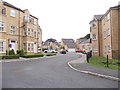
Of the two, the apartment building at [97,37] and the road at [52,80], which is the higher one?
the apartment building at [97,37]

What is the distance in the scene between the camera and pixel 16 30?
69.3 ft

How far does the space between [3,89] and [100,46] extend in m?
23.0

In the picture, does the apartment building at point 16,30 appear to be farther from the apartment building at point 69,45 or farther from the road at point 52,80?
the apartment building at point 69,45

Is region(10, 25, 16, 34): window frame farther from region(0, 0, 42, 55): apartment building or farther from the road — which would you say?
the road

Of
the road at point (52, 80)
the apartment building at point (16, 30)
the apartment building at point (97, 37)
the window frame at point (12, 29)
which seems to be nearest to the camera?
the road at point (52, 80)

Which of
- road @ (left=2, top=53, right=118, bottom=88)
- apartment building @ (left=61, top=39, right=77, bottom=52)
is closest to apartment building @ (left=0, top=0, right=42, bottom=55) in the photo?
road @ (left=2, top=53, right=118, bottom=88)

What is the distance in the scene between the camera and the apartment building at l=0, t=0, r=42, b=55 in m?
18.4

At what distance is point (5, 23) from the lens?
18.7m

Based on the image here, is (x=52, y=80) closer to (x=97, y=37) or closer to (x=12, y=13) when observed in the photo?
(x=12, y=13)

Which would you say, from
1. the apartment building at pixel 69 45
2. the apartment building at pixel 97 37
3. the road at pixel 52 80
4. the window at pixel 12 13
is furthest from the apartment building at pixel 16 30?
the apartment building at pixel 69 45

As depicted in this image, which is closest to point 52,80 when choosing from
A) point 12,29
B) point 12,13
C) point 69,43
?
point 12,29

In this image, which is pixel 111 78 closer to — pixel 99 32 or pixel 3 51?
pixel 3 51

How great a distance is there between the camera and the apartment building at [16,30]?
723 inches

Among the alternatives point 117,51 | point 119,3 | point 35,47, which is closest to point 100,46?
point 117,51
